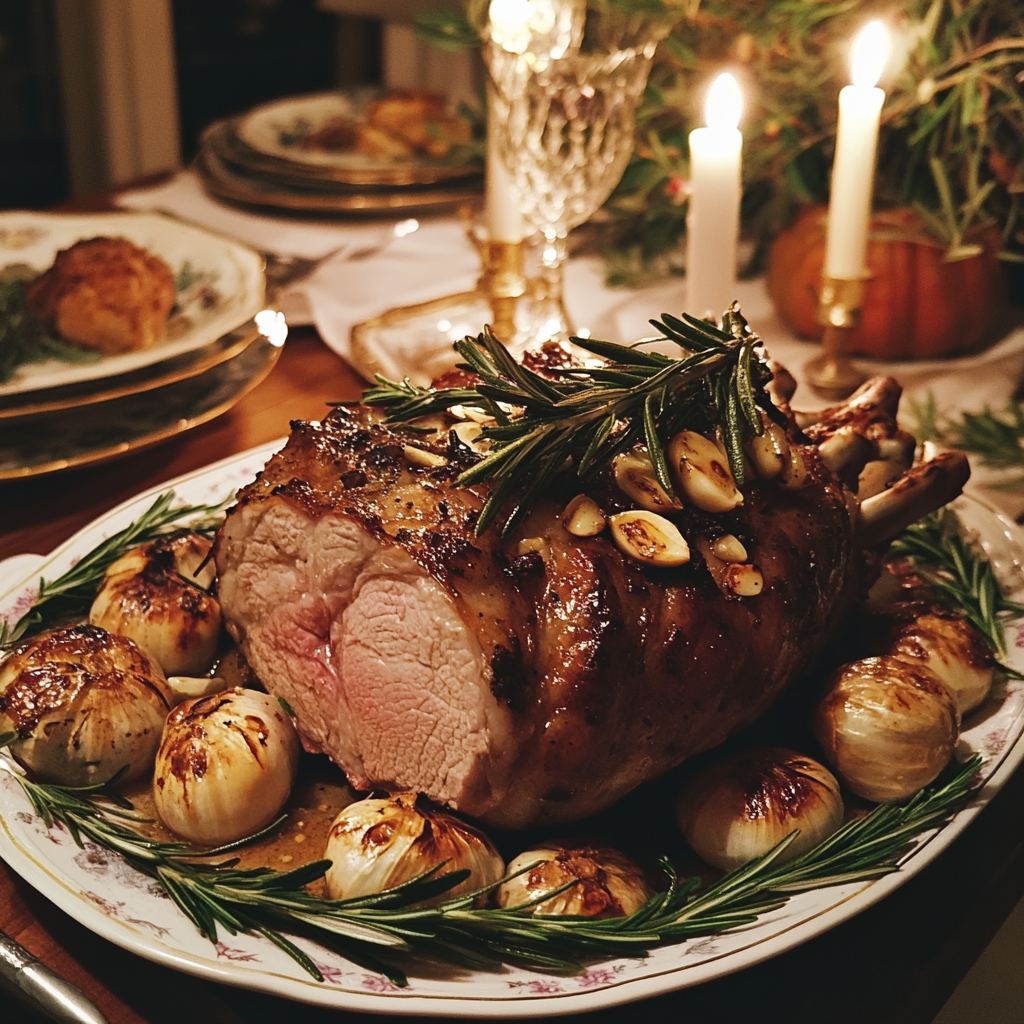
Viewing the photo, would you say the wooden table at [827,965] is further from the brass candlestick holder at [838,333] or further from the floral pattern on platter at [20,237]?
the floral pattern on platter at [20,237]

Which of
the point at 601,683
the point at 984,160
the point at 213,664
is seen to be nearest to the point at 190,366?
the point at 213,664

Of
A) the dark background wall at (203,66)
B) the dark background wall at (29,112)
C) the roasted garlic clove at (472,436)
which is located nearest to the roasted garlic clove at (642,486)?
the roasted garlic clove at (472,436)

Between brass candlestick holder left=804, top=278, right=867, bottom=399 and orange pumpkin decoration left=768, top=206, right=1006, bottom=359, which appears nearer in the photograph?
brass candlestick holder left=804, top=278, right=867, bottom=399

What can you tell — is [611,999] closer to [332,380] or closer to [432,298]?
[332,380]

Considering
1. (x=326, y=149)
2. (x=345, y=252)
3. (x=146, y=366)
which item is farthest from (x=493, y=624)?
(x=326, y=149)

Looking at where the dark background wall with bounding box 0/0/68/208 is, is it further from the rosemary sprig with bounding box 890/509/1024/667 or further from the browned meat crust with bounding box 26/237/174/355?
the rosemary sprig with bounding box 890/509/1024/667

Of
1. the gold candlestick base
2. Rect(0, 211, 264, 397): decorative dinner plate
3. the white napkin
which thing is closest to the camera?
Rect(0, 211, 264, 397): decorative dinner plate

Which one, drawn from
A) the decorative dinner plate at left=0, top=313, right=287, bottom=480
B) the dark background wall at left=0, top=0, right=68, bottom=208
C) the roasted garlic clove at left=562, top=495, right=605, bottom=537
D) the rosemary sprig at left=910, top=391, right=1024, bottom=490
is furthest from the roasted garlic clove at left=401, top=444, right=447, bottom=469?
the dark background wall at left=0, top=0, right=68, bottom=208
